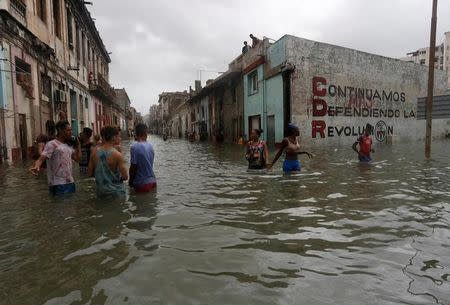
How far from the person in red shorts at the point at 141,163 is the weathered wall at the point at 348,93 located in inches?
565

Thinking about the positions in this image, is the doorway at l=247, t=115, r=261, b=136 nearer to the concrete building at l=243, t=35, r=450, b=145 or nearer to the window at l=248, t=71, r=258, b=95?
the concrete building at l=243, t=35, r=450, b=145

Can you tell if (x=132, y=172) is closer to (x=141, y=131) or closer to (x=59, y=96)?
(x=141, y=131)

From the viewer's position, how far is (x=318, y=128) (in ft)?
65.0

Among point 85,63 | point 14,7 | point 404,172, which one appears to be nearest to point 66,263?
point 404,172

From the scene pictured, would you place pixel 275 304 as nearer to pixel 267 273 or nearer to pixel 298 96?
pixel 267 273

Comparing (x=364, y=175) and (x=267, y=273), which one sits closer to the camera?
(x=267, y=273)

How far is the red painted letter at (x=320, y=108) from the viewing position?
19688 millimetres

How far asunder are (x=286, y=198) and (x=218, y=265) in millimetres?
3042

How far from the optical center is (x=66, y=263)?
3.17 meters

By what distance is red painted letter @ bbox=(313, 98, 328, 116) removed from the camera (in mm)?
19688

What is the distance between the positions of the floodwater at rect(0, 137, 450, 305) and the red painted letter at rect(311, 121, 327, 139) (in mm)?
13136

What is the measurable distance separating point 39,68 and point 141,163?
12.0m

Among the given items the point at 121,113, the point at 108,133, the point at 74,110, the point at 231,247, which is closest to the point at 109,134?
the point at 108,133

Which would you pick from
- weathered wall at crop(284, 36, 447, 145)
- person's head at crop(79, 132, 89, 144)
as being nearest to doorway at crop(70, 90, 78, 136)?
weathered wall at crop(284, 36, 447, 145)
